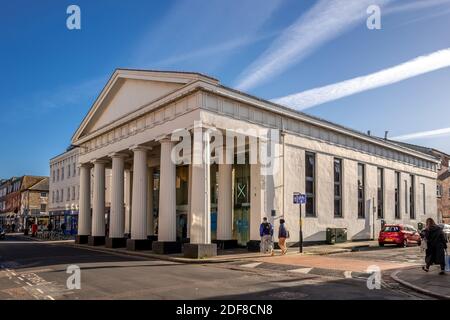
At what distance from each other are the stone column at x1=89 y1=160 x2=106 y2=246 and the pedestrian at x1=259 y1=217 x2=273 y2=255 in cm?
1479

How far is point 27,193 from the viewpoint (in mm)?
77438

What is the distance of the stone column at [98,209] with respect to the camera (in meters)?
32.7

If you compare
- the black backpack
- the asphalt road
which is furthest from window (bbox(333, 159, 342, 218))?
the asphalt road

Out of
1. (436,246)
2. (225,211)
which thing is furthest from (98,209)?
(436,246)

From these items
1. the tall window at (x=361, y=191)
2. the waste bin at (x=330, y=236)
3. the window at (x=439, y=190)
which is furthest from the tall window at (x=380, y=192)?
the window at (x=439, y=190)

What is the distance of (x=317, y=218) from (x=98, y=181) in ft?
52.3

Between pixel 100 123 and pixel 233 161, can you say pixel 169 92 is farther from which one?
pixel 100 123

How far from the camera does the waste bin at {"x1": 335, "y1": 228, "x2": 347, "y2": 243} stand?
29922mm

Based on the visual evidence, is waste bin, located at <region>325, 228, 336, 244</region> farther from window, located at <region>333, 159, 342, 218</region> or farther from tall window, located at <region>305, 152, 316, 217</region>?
window, located at <region>333, 159, 342, 218</region>

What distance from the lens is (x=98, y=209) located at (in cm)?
3278

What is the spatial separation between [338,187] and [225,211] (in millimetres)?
9512

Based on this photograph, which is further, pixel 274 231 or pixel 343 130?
pixel 343 130

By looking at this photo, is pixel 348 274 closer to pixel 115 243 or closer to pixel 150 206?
pixel 115 243
